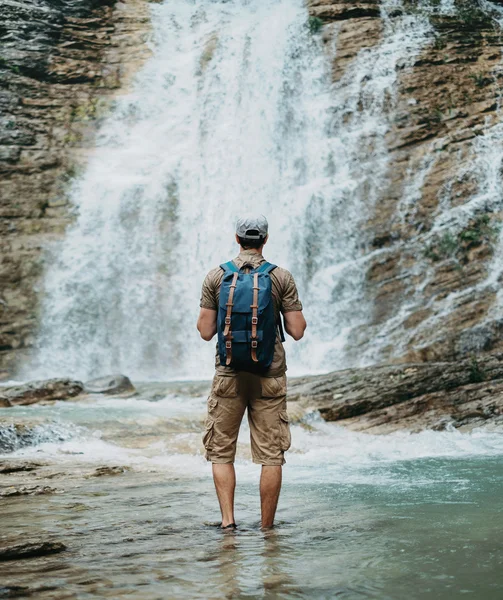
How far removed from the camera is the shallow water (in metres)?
3.25

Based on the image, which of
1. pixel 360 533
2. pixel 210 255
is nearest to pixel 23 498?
pixel 360 533

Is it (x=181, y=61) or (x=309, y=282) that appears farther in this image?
(x=181, y=61)

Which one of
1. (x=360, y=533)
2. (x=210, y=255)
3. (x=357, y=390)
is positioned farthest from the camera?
(x=210, y=255)

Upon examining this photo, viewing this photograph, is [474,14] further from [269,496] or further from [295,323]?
[269,496]

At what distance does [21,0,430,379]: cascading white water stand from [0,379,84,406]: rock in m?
5.27

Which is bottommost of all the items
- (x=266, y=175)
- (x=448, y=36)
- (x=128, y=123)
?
(x=266, y=175)

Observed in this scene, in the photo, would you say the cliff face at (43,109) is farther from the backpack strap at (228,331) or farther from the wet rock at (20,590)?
the wet rock at (20,590)

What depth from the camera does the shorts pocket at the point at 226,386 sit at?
4461 mm

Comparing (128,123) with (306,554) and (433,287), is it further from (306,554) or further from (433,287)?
(306,554)

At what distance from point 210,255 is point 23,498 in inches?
591

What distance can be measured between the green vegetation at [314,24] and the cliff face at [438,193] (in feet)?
0.39

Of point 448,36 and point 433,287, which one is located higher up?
point 448,36

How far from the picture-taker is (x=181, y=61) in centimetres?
2448

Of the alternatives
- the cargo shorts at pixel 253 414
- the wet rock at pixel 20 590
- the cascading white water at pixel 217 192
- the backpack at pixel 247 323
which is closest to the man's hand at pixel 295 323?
the backpack at pixel 247 323
